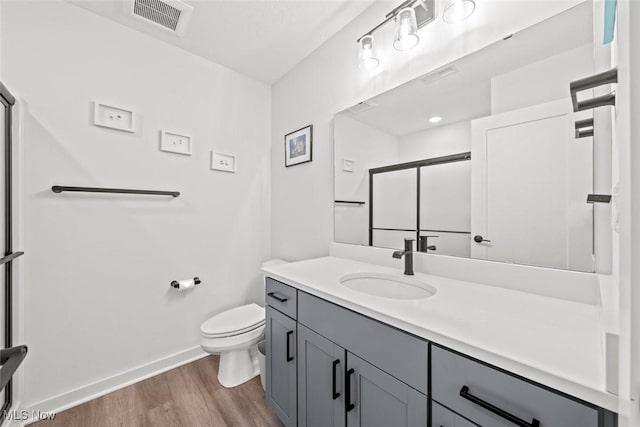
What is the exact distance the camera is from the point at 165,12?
163cm

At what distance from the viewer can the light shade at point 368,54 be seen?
1.52 m

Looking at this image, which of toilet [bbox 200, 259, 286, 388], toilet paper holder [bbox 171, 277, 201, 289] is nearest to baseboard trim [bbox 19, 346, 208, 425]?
toilet [bbox 200, 259, 286, 388]

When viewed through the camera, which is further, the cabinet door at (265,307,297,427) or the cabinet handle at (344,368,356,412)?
the cabinet door at (265,307,297,427)

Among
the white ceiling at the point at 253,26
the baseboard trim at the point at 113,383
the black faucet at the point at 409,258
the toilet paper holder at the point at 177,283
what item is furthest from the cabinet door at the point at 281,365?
the white ceiling at the point at 253,26

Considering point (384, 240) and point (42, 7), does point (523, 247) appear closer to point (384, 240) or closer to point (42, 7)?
point (384, 240)

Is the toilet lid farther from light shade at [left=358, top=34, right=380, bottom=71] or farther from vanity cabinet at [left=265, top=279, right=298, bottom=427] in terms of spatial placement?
light shade at [left=358, top=34, right=380, bottom=71]

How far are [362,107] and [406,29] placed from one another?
1.47ft

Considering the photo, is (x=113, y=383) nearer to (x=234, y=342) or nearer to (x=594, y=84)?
(x=234, y=342)

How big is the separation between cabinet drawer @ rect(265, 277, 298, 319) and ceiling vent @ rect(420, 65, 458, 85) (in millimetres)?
1236

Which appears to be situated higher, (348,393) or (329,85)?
(329,85)

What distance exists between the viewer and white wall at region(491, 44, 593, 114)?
897 mm

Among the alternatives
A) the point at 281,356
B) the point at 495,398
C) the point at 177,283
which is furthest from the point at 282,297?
the point at 177,283

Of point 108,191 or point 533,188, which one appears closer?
point 533,188

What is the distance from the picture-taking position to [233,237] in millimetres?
2258
